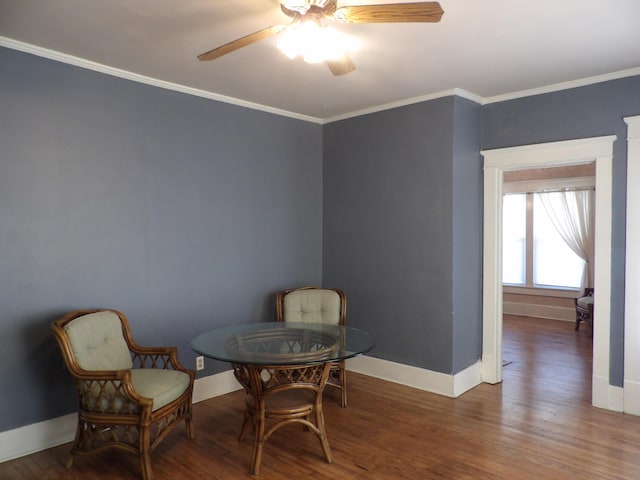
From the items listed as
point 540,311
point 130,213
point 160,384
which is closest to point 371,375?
point 160,384

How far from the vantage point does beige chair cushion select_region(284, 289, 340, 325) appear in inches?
161

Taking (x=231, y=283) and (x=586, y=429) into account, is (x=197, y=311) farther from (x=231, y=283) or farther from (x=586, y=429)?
(x=586, y=429)

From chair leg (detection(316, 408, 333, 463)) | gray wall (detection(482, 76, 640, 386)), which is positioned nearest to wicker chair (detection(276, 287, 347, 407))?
chair leg (detection(316, 408, 333, 463))

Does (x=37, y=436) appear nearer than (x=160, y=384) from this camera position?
No

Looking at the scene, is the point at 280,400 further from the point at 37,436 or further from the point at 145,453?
the point at 37,436

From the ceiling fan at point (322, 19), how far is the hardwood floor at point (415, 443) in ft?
7.48

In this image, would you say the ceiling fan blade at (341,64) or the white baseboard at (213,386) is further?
the white baseboard at (213,386)

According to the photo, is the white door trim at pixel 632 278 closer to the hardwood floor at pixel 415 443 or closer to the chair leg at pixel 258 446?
the hardwood floor at pixel 415 443

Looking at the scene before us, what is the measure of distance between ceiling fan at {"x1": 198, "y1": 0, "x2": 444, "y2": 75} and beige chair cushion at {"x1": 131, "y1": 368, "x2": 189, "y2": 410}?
1.88 m

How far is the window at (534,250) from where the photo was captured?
23.9ft

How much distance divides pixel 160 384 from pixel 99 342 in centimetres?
52

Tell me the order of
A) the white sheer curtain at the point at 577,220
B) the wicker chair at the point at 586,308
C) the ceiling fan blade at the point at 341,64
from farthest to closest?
the white sheer curtain at the point at 577,220
the wicker chair at the point at 586,308
the ceiling fan blade at the point at 341,64

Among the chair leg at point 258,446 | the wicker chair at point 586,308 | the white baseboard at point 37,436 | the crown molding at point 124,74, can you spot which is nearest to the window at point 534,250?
the wicker chair at point 586,308

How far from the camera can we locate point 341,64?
7.97ft
